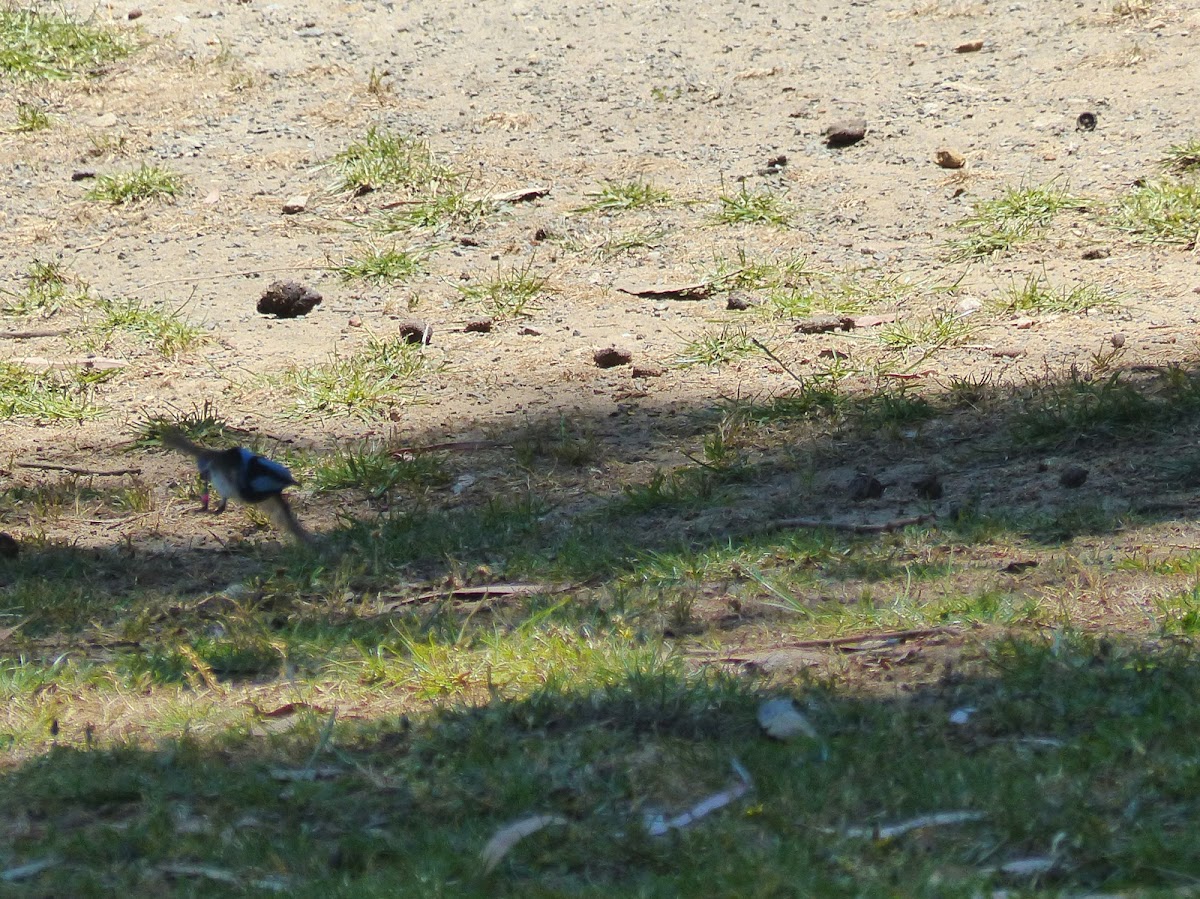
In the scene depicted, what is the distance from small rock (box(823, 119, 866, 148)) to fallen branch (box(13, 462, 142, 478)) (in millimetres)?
4246

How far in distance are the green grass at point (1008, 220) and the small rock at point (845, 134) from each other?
98 centimetres

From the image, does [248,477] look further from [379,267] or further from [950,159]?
[950,159]

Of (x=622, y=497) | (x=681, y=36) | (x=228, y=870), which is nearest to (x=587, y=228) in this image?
(x=681, y=36)

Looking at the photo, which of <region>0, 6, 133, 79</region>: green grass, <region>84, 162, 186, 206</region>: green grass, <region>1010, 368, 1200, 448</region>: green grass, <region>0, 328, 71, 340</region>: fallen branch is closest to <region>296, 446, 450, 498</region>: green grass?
<region>1010, 368, 1200, 448</region>: green grass

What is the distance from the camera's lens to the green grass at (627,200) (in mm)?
7699

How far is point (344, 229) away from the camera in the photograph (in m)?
7.74

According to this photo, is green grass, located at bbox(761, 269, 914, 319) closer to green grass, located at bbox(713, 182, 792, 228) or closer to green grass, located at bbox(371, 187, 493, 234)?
green grass, located at bbox(713, 182, 792, 228)

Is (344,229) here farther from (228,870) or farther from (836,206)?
(228,870)

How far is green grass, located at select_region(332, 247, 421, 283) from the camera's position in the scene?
727cm

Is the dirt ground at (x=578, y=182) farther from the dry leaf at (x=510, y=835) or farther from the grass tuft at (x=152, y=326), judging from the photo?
the dry leaf at (x=510, y=835)

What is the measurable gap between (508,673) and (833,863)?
1170 mm

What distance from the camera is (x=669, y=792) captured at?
306 centimetres

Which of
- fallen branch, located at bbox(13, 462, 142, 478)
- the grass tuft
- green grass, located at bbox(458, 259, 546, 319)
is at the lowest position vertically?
the grass tuft

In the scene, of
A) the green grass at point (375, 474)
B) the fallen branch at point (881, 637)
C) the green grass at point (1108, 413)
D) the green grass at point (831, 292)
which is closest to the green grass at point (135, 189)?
the green grass at point (375, 474)
